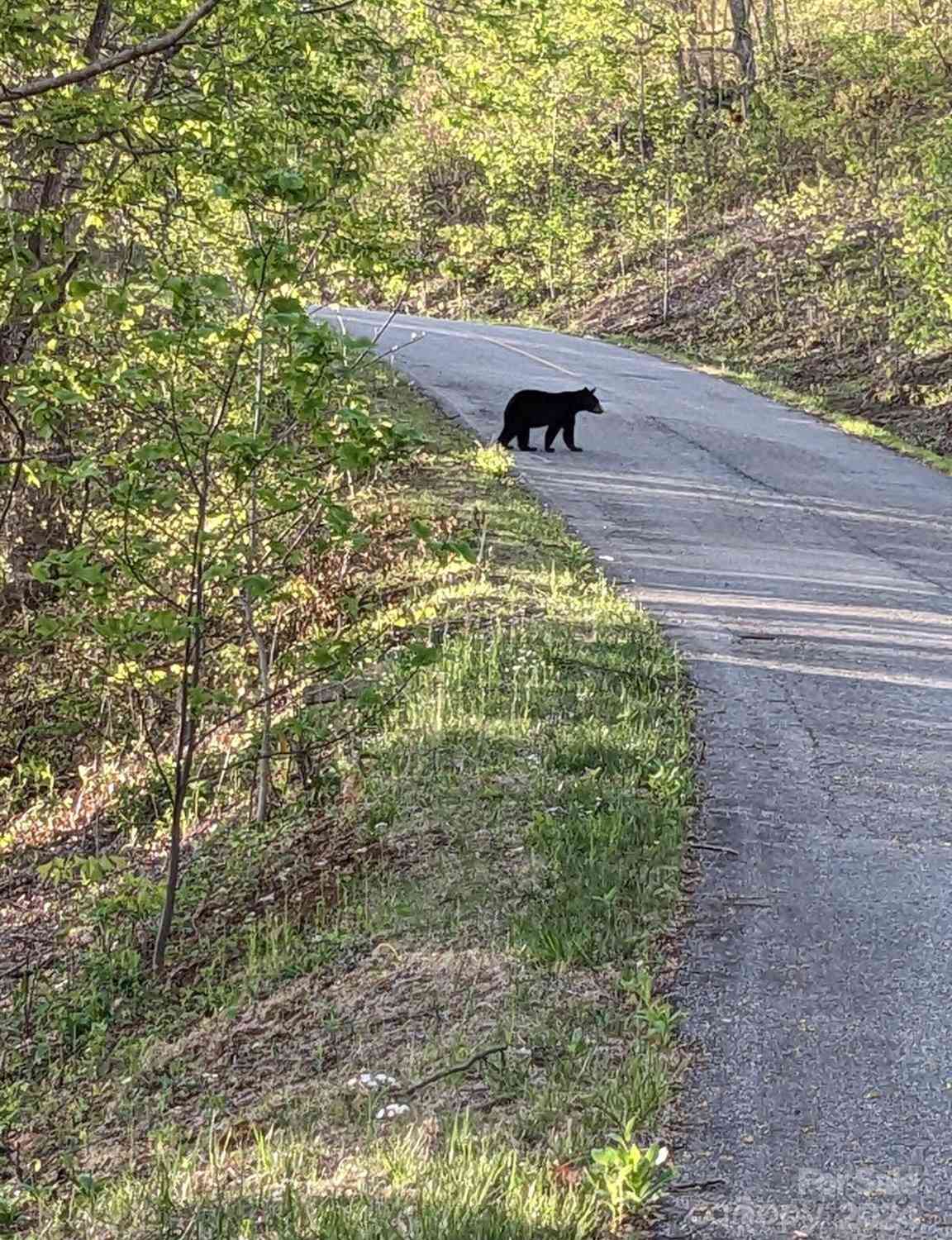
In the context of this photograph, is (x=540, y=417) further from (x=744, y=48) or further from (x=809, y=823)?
(x=744, y=48)

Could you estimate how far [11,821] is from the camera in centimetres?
903

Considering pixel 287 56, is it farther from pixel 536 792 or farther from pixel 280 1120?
pixel 280 1120

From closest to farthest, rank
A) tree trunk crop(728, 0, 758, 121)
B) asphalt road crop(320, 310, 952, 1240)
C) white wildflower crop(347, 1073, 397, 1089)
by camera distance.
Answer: asphalt road crop(320, 310, 952, 1240) → white wildflower crop(347, 1073, 397, 1089) → tree trunk crop(728, 0, 758, 121)

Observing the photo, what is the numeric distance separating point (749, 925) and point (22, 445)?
3.90 meters

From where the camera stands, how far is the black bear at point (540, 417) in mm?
14328

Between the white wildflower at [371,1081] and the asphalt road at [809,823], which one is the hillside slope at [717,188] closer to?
the asphalt road at [809,823]

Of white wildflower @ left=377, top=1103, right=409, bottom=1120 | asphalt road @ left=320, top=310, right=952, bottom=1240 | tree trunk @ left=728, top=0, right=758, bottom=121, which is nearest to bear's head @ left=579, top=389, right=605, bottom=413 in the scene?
asphalt road @ left=320, top=310, right=952, bottom=1240

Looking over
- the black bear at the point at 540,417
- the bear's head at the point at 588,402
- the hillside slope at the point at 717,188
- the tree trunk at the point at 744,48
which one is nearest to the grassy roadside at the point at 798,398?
the hillside slope at the point at 717,188

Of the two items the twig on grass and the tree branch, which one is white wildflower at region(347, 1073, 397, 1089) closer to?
the twig on grass

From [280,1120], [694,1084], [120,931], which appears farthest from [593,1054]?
[120,931]

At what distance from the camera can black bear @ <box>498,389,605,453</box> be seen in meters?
14.3

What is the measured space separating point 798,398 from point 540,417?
6146mm

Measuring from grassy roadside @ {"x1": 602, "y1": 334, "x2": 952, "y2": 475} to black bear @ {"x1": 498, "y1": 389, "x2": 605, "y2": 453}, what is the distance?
4037 mm

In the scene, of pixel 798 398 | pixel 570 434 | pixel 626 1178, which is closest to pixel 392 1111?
pixel 626 1178
